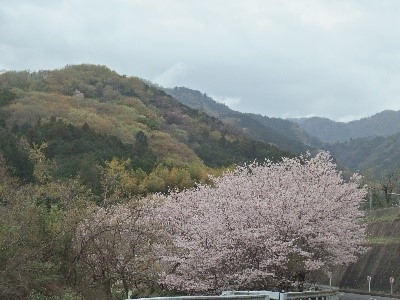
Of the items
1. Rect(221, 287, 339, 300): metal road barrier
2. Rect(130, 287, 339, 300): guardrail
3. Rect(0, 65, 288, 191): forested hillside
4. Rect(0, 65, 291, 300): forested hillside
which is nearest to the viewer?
Rect(130, 287, 339, 300): guardrail

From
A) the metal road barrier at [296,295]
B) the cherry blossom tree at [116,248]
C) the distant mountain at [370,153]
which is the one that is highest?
the distant mountain at [370,153]

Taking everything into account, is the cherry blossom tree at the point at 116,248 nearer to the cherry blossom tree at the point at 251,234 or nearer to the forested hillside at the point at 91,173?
the forested hillside at the point at 91,173

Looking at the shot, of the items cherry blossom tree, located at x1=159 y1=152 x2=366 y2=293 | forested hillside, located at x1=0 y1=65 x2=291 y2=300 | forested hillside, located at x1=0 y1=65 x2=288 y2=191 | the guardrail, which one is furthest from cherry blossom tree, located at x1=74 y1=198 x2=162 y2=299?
forested hillside, located at x1=0 y1=65 x2=288 y2=191

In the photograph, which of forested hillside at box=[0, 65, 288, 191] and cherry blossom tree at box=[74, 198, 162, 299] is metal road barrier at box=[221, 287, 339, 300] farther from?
forested hillside at box=[0, 65, 288, 191]

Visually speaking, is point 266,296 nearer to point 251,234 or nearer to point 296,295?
point 296,295

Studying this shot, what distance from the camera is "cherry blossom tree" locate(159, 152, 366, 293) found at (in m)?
20.7

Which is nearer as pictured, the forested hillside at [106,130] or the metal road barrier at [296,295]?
the metal road barrier at [296,295]

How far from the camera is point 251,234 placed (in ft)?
66.8

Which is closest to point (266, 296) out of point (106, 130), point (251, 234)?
point (251, 234)

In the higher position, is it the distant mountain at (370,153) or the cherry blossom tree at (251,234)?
the distant mountain at (370,153)

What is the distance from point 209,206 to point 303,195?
3.66 meters

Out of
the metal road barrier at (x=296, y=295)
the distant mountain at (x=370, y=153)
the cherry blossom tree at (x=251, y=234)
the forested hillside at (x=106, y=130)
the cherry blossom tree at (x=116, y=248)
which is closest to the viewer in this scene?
the metal road barrier at (x=296, y=295)

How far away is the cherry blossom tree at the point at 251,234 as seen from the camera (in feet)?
67.8

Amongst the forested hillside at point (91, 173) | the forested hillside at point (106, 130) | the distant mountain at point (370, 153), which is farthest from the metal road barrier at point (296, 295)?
the distant mountain at point (370, 153)
